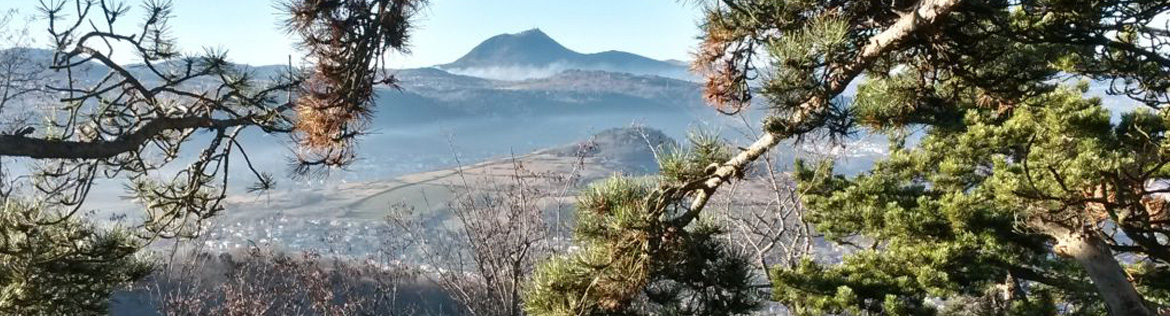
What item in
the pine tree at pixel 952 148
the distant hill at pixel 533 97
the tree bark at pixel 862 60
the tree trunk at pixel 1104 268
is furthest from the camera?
the distant hill at pixel 533 97

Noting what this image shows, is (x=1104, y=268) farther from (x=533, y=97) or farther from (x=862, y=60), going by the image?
(x=533, y=97)

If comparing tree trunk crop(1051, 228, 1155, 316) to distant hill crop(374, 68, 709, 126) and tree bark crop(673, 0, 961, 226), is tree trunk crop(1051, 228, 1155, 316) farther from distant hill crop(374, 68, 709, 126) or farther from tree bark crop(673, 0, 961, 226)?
distant hill crop(374, 68, 709, 126)

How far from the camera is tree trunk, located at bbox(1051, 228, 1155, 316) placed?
3459 mm

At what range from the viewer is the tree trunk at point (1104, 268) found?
346cm

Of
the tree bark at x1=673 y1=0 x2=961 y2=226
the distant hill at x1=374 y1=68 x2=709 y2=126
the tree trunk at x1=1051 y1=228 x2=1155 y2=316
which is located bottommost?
the distant hill at x1=374 y1=68 x2=709 y2=126

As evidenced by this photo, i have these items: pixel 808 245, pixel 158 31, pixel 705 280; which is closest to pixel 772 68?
pixel 705 280

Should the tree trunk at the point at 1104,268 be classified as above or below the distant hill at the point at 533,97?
above

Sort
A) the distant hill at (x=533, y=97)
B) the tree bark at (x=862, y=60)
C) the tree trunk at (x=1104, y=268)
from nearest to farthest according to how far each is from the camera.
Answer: the tree bark at (x=862, y=60)
the tree trunk at (x=1104, y=268)
the distant hill at (x=533, y=97)

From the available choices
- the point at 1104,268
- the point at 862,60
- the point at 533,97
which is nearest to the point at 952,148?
the point at 1104,268

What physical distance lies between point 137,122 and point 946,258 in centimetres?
593

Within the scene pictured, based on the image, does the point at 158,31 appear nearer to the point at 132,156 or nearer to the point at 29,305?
the point at 132,156

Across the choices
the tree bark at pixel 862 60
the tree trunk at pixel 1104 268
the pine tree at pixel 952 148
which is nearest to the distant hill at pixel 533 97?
A: the pine tree at pixel 952 148

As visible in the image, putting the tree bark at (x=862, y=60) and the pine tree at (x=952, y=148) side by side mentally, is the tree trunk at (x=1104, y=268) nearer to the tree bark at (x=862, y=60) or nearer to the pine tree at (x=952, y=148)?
the pine tree at (x=952, y=148)

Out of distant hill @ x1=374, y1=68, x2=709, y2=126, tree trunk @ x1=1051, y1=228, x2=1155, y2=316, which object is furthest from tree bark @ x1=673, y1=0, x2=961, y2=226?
distant hill @ x1=374, y1=68, x2=709, y2=126
